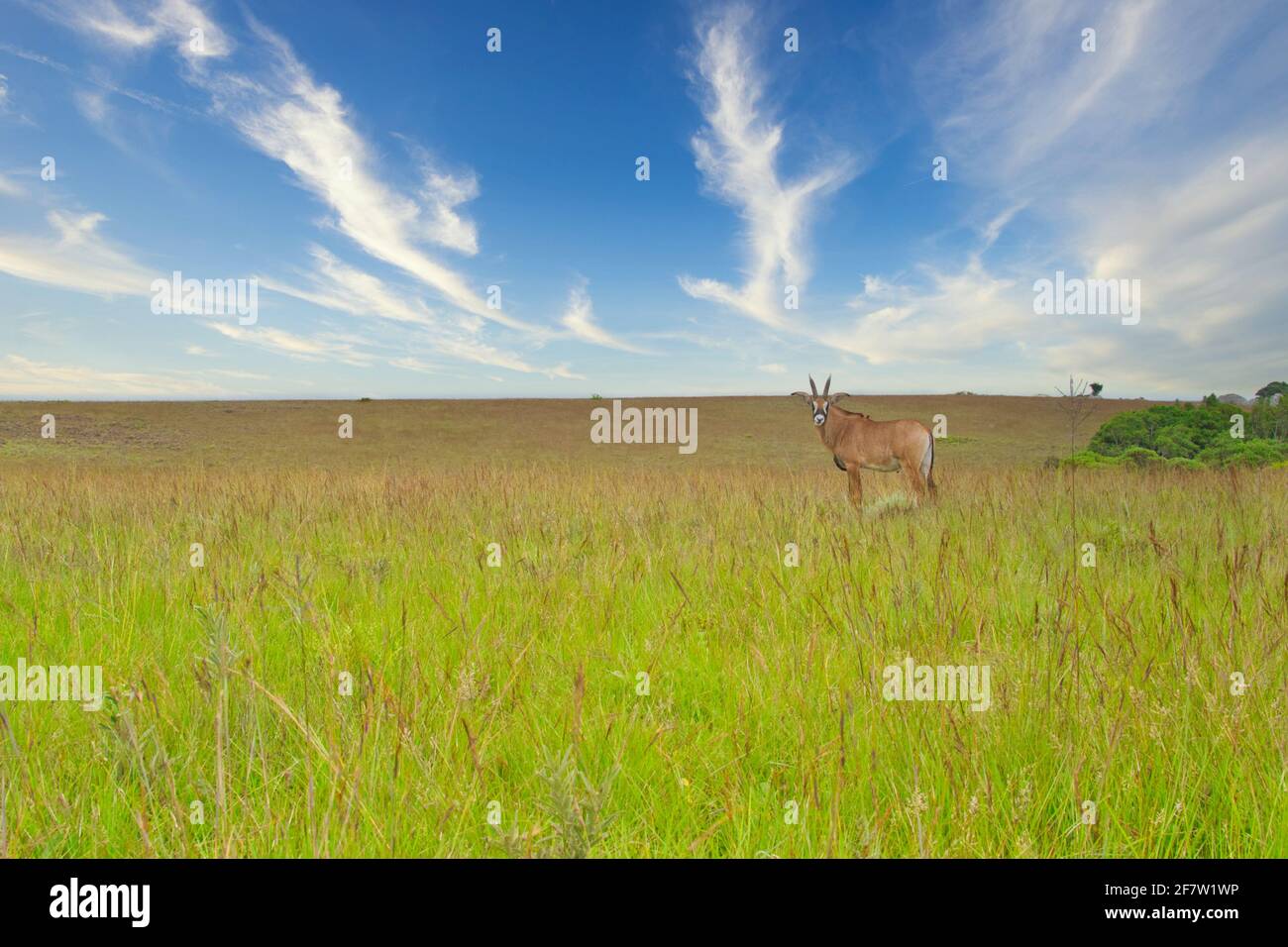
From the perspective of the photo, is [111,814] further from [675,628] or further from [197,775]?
[675,628]

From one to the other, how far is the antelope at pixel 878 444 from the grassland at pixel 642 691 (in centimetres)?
383

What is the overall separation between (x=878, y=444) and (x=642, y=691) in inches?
366

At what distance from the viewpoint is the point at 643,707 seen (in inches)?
104

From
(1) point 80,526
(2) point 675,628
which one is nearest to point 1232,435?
(2) point 675,628

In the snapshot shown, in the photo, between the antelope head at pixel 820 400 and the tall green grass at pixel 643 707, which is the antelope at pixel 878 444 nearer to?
the antelope head at pixel 820 400

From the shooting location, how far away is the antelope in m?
10.5

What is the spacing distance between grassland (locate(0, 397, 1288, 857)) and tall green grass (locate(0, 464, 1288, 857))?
0.02 metres

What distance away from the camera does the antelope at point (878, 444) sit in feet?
34.4

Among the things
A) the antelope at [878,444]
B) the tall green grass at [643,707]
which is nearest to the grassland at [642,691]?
the tall green grass at [643,707]

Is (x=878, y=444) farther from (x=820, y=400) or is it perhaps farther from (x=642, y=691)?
(x=642, y=691)

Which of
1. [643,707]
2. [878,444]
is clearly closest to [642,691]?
[643,707]

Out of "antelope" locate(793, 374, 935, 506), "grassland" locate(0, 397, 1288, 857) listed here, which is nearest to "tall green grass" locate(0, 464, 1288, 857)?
"grassland" locate(0, 397, 1288, 857)
